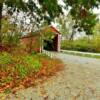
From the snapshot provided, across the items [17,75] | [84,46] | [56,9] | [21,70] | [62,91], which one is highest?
[56,9]

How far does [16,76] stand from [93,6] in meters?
7.17

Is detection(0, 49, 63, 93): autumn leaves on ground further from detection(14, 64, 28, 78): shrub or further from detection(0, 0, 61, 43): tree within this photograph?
detection(0, 0, 61, 43): tree

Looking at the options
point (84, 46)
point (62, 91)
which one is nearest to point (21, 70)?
point (62, 91)

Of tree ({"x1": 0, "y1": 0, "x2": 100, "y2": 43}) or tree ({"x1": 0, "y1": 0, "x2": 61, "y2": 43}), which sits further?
tree ({"x1": 0, "y1": 0, "x2": 61, "y2": 43})

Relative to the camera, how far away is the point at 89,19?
718 inches

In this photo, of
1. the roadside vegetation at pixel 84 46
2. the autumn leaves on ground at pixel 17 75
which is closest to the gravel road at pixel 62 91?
the autumn leaves on ground at pixel 17 75

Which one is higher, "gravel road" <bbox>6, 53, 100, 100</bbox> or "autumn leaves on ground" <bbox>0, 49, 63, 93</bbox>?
"autumn leaves on ground" <bbox>0, 49, 63, 93</bbox>

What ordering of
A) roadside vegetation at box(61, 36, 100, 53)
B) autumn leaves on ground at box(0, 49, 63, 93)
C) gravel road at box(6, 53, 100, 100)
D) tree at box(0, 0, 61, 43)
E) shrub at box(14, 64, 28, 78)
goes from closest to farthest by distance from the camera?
gravel road at box(6, 53, 100, 100), autumn leaves on ground at box(0, 49, 63, 93), shrub at box(14, 64, 28, 78), tree at box(0, 0, 61, 43), roadside vegetation at box(61, 36, 100, 53)

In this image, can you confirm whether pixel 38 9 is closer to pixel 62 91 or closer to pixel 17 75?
pixel 17 75

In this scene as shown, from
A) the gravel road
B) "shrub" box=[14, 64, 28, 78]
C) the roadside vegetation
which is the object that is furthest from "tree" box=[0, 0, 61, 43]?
the roadside vegetation

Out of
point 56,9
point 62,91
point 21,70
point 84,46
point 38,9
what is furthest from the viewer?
point 84,46

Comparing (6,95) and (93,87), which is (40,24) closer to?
(93,87)

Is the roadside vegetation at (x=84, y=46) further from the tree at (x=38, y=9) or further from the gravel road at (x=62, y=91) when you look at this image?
the gravel road at (x=62, y=91)

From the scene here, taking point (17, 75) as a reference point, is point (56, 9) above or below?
above
